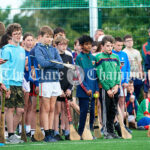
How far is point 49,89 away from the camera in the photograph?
810cm

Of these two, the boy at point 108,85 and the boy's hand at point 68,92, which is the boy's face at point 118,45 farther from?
the boy's hand at point 68,92

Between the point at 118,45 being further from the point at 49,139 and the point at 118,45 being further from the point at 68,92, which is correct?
the point at 49,139

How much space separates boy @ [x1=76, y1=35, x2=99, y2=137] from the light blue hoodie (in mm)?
1025

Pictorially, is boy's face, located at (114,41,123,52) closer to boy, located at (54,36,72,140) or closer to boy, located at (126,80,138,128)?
boy, located at (126,80,138,128)

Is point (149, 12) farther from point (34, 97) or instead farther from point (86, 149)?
point (86, 149)

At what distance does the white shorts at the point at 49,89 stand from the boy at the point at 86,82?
51cm

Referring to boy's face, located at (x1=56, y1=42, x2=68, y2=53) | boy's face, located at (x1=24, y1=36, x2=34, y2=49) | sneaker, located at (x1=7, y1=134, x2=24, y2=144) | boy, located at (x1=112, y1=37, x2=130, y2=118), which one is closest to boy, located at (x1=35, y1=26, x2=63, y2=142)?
sneaker, located at (x1=7, y1=134, x2=24, y2=144)

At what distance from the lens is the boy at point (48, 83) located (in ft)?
26.5

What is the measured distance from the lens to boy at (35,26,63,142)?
26.5 feet

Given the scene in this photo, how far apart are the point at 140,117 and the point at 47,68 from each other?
125 inches

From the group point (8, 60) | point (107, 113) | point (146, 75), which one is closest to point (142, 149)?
point (107, 113)

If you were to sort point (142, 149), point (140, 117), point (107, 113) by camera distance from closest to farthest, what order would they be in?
point (142, 149), point (107, 113), point (140, 117)

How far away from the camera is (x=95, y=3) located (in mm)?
11828

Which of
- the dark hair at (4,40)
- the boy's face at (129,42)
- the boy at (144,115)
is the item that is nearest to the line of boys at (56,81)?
the dark hair at (4,40)
